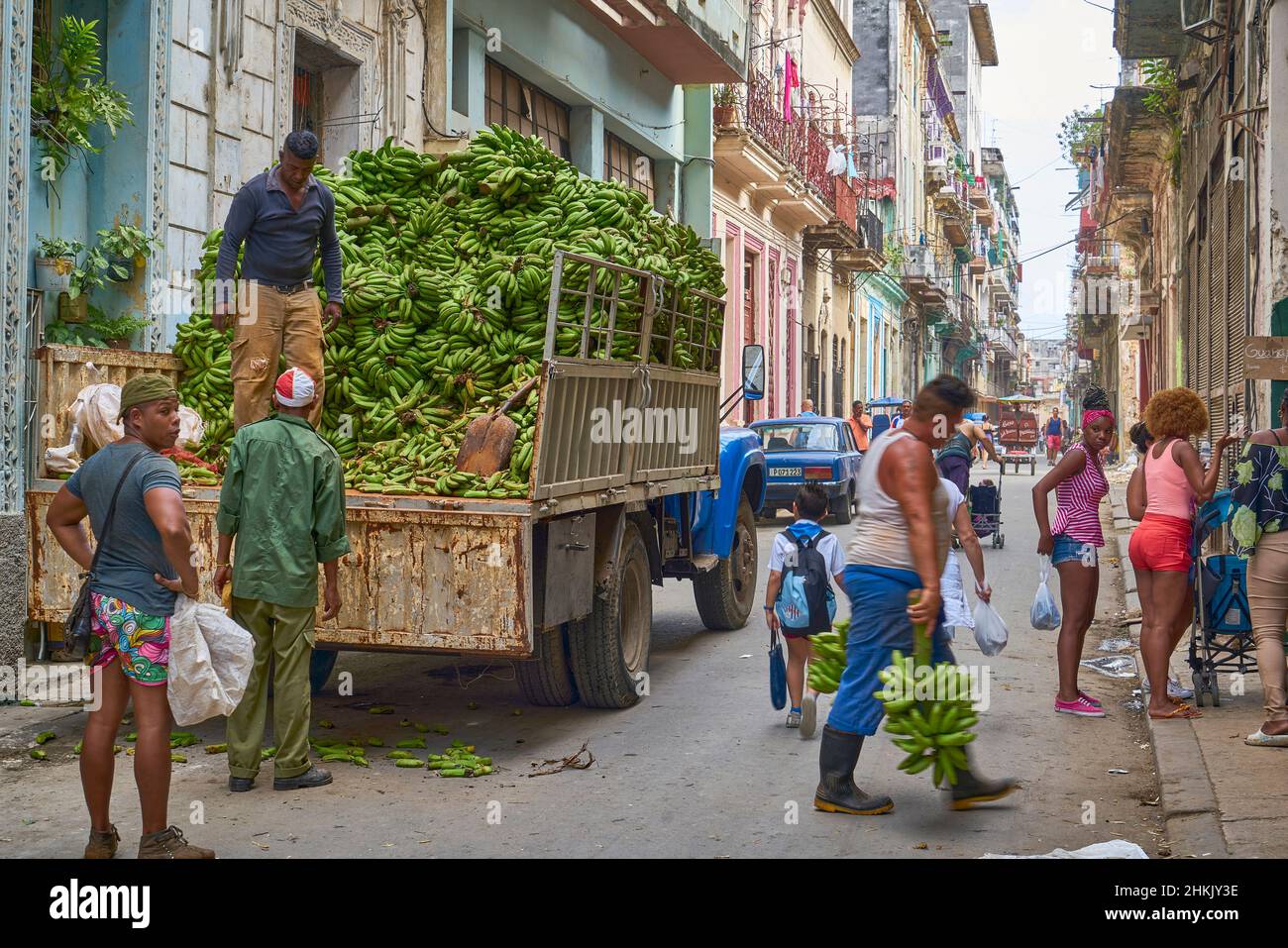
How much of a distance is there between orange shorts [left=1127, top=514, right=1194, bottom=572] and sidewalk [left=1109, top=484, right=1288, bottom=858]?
33.2 inches

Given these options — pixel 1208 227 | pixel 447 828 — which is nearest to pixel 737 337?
pixel 1208 227

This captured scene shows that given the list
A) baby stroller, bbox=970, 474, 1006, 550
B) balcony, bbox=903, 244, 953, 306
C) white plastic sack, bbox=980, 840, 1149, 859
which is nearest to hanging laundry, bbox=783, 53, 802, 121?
baby stroller, bbox=970, 474, 1006, 550

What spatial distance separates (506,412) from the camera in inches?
290

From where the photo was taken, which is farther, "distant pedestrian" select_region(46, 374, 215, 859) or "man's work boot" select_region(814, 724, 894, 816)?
"man's work boot" select_region(814, 724, 894, 816)

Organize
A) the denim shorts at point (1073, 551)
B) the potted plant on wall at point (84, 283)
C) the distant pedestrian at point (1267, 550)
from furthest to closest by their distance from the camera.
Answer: the potted plant on wall at point (84, 283) → the denim shorts at point (1073, 551) → the distant pedestrian at point (1267, 550)

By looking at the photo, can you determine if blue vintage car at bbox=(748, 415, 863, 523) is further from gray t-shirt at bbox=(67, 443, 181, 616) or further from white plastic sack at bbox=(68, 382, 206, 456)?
gray t-shirt at bbox=(67, 443, 181, 616)

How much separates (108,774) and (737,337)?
24.2m

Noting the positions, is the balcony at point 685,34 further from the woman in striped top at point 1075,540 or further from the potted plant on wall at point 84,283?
the woman in striped top at point 1075,540

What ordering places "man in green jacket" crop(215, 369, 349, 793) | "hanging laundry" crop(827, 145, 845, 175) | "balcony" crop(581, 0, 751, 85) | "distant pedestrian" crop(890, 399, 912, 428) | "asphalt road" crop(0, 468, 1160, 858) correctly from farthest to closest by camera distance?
"hanging laundry" crop(827, 145, 845, 175), "balcony" crop(581, 0, 751, 85), "distant pedestrian" crop(890, 399, 912, 428), "man in green jacket" crop(215, 369, 349, 793), "asphalt road" crop(0, 468, 1160, 858)

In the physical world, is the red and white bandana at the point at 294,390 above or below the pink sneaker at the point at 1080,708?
above

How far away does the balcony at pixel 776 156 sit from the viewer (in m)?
26.3

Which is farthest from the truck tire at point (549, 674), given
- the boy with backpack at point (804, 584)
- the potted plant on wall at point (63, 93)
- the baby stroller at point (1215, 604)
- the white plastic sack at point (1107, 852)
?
the potted plant on wall at point (63, 93)

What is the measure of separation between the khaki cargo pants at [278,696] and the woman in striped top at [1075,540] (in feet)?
13.2

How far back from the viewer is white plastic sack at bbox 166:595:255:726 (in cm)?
507
